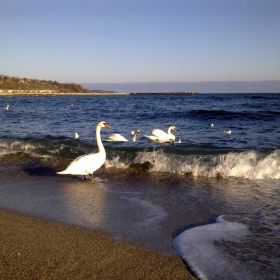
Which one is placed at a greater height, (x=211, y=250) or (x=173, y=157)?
(x=211, y=250)

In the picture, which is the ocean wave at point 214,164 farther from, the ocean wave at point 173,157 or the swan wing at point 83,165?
the swan wing at point 83,165

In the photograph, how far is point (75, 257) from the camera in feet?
13.8

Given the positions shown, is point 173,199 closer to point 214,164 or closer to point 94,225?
point 94,225

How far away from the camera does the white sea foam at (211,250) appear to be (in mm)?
3872

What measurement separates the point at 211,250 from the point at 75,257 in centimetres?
158

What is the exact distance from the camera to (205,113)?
2875 centimetres

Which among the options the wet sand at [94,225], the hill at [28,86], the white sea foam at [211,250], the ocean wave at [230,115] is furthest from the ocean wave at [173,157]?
the hill at [28,86]

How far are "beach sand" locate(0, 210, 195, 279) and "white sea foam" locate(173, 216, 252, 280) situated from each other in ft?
0.55

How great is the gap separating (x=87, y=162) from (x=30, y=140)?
6.45 metres

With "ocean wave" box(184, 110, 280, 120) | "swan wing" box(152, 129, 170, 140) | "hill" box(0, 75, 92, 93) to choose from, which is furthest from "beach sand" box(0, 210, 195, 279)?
"hill" box(0, 75, 92, 93)

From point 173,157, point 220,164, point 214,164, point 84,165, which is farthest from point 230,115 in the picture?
point 84,165

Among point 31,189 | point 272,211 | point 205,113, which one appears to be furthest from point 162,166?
point 205,113

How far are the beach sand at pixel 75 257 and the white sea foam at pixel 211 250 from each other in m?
0.17

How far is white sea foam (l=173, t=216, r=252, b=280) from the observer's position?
3.87 meters
